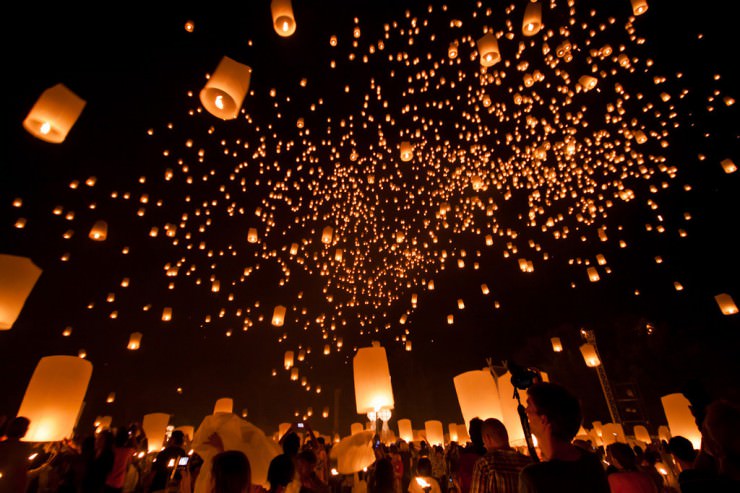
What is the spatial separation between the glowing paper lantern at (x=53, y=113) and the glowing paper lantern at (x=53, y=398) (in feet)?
9.02

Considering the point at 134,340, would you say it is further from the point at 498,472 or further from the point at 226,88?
the point at 498,472

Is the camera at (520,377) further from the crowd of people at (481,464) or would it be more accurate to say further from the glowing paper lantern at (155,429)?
the glowing paper lantern at (155,429)

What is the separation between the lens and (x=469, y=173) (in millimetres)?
10070

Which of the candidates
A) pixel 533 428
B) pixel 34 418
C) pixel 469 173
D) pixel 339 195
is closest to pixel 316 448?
pixel 533 428

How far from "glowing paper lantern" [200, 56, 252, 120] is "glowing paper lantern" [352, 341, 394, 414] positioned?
3.54 m

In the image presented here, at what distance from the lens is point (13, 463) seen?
10.3 ft

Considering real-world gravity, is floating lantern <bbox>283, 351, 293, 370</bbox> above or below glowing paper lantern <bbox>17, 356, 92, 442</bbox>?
above

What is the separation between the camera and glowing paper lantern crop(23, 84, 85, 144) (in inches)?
161

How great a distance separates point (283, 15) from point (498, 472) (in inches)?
183

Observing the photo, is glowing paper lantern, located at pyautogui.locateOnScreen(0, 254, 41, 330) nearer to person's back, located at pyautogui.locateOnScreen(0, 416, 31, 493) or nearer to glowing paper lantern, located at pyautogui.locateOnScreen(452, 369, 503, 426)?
person's back, located at pyautogui.locateOnScreen(0, 416, 31, 493)

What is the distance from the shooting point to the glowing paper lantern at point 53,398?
13.8ft

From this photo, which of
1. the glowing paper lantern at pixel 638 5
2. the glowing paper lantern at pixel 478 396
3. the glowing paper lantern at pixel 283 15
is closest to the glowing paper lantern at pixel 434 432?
the glowing paper lantern at pixel 478 396

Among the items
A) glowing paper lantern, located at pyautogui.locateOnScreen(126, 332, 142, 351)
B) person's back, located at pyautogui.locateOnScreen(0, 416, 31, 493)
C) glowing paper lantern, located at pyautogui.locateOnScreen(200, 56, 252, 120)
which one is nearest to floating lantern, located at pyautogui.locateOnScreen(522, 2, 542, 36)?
glowing paper lantern, located at pyautogui.locateOnScreen(200, 56, 252, 120)

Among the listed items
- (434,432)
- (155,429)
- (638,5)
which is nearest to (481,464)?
(638,5)
